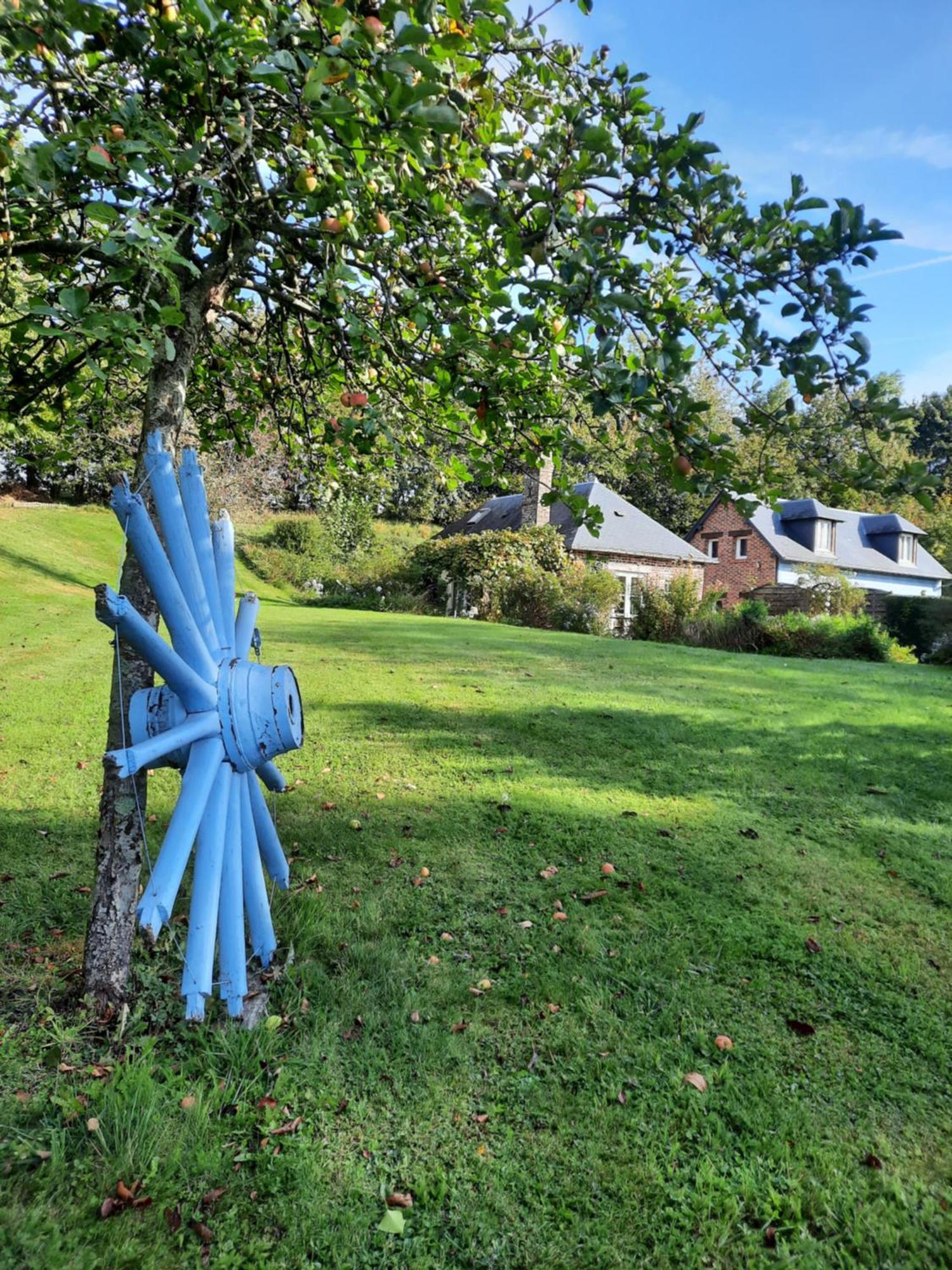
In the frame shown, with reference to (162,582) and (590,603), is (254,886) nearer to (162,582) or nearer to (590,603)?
(162,582)

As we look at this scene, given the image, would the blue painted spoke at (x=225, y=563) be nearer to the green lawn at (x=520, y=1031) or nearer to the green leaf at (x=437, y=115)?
the green leaf at (x=437, y=115)

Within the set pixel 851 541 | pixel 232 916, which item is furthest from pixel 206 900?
pixel 851 541

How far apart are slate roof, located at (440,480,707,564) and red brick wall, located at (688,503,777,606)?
2420 millimetres

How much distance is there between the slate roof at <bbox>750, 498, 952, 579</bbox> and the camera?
1232 inches

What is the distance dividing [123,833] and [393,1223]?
5.86ft

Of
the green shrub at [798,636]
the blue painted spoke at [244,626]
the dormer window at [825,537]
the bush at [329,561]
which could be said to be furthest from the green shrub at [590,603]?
the blue painted spoke at [244,626]

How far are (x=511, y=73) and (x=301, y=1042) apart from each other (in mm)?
4237

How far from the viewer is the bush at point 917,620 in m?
20.9

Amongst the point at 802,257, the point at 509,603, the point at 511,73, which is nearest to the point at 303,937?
the point at 802,257

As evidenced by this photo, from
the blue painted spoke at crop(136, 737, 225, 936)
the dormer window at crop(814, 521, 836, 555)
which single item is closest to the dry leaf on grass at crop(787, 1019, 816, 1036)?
the blue painted spoke at crop(136, 737, 225, 936)

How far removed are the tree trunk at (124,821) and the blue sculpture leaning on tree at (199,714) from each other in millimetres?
413

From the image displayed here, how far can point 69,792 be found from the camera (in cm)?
562

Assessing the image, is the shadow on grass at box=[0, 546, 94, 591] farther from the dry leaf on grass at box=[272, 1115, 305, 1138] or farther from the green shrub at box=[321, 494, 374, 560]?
the dry leaf on grass at box=[272, 1115, 305, 1138]

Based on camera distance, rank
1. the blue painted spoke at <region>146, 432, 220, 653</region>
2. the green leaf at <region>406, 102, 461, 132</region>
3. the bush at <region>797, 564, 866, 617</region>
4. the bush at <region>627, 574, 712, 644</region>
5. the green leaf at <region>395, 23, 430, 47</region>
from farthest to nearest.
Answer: the bush at <region>797, 564, 866, 617</region>
the bush at <region>627, 574, 712, 644</region>
the blue painted spoke at <region>146, 432, 220, 653</region>
the green leaf at <region>406, 102, 461, 132</region>
the green leaf at <region>395, 23, 430, 47</region>
